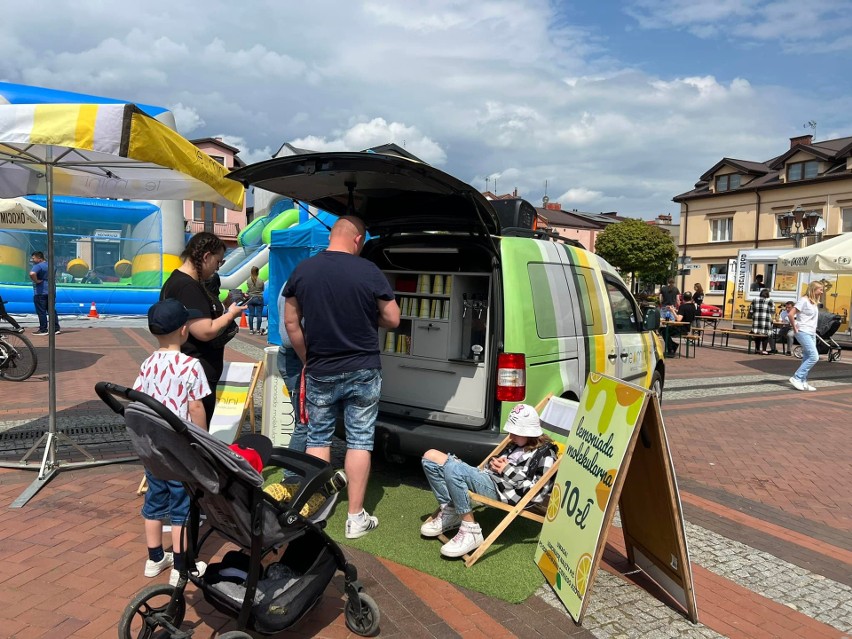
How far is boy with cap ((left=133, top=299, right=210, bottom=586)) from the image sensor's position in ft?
10.5

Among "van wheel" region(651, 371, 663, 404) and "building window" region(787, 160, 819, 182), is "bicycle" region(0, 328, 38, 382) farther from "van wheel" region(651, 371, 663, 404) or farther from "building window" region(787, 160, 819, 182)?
"building window" region(787, 160, 819, 182)

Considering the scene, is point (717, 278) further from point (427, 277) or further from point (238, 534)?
point (238, 534)

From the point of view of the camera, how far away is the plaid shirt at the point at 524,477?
12.7ft

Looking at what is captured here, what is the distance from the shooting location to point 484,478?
3826 mm

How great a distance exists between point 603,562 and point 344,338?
82.0 inches

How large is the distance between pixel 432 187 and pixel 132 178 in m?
3.53

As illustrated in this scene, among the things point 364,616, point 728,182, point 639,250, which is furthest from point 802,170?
point 364,616

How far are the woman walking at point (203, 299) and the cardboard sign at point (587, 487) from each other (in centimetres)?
221

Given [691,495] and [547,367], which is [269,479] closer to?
[547,367]

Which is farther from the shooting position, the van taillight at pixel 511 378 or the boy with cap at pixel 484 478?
the van taillight at pixel 511 378

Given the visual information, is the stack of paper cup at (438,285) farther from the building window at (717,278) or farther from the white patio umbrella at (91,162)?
the building window at (717,278)

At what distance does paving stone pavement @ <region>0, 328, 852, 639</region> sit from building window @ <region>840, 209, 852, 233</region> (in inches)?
1352

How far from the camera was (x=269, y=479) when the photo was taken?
200 inches

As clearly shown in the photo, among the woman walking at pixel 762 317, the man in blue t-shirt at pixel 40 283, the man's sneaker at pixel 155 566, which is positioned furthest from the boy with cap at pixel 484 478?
the woman walking at pixel 762 317
